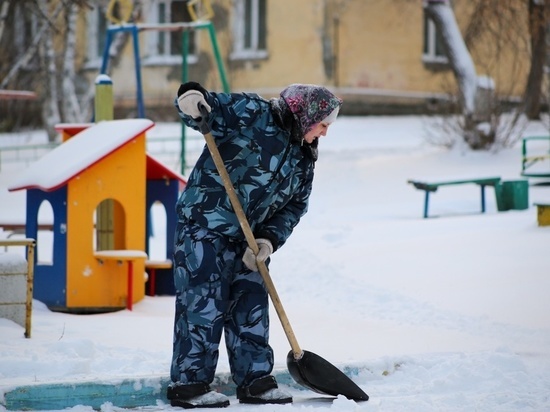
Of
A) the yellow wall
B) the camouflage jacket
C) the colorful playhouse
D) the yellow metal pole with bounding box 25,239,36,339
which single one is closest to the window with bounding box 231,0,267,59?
the yellow wall

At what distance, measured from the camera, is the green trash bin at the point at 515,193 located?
37.0 ft

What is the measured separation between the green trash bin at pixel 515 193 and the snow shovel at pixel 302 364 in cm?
686

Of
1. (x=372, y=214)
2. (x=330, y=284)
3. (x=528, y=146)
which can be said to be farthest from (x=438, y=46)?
(x=330, y=284)

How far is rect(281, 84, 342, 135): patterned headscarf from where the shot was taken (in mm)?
4656

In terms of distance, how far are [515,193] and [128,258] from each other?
5411 mm

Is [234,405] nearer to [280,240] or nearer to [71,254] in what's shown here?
[280,240]

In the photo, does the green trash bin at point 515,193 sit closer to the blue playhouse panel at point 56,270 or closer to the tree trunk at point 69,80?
the blue playhouse panel at point 56,270

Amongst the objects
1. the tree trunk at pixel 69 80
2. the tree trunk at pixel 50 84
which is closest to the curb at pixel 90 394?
the tree trunk at pixel 69 80

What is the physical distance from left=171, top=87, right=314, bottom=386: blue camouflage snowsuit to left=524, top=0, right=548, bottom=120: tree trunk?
14206 mm

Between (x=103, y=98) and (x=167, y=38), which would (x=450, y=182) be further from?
(x=167, y=38)

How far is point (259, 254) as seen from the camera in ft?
15.1

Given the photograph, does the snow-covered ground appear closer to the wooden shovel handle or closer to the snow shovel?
the snow shovel

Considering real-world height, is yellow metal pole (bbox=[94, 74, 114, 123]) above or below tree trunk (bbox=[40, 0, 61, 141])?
above

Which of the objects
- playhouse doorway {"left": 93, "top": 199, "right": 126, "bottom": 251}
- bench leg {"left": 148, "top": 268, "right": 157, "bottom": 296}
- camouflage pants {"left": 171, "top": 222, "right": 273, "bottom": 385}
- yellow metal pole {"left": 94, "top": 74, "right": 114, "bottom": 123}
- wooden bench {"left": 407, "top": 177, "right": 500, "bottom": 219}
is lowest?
bench leg {"left": 148, "top": 268, "right": 157, "bottom": 296}
